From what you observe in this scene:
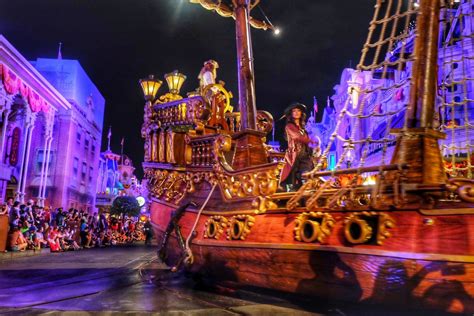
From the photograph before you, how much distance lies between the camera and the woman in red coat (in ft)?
17.4

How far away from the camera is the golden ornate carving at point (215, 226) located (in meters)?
5.12

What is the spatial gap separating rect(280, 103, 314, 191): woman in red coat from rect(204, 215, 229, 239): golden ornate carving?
3.43 ft

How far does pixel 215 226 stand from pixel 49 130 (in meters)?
23.5

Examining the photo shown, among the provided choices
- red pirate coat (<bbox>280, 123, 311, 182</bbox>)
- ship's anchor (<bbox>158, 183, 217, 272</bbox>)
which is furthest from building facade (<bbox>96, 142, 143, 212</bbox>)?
red pirate coat (<bbox>280, 123, 311, 182</bbox>)

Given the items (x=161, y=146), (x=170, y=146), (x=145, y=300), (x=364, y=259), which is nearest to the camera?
(x=364, y=259)

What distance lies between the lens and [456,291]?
2.81 meters

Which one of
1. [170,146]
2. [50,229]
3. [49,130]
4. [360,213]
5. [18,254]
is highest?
[49,130]

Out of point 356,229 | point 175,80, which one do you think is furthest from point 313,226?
point 175,80

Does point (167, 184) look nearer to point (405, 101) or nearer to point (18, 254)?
point (405, 101)

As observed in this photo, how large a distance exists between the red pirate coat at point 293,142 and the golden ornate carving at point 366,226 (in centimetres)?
184

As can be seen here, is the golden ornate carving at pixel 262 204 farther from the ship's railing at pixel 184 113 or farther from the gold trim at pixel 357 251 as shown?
the ship's railing at pixel 184 113

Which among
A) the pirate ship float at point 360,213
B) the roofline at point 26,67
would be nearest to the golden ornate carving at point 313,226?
the pirate ship float at point 360,213

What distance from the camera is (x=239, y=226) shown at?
15.6 ft

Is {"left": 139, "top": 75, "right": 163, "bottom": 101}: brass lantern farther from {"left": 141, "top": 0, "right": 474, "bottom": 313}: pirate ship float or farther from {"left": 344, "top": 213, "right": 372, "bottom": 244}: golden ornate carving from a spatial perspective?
{"left": 344, "top": 213, "right": 372, "bottom": 244}: golden ornate carving
